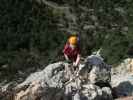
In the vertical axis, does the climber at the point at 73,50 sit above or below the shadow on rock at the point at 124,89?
above

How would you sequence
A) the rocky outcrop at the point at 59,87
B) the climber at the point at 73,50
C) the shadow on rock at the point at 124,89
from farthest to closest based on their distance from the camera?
1. the shadow on rock at the point at 124,89
2. the climber at the point at 73,50
3. the rocky outcrop at the point at 59,87

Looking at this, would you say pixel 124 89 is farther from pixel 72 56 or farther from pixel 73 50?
pixel 73 50

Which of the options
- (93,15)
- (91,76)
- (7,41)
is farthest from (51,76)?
(93,15)

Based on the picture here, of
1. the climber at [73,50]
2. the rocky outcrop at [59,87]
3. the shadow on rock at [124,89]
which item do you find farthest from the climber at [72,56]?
the shadow on rock at [124,89]

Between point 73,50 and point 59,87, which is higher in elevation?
point 73,50

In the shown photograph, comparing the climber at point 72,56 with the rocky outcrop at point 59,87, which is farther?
the climber at point 72,56

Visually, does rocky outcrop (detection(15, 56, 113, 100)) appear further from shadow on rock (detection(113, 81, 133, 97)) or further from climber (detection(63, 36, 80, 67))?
shadow on rock (detection(113, 81, 133, 97))

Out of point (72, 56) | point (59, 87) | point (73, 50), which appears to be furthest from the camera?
point (72, 56)

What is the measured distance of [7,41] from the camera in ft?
83.9

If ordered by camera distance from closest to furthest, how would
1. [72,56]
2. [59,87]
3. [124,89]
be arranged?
[59,87] < [72,56] < [124,89]

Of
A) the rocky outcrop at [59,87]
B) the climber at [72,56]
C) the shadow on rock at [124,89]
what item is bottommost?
the shadow on rock at [124,89]

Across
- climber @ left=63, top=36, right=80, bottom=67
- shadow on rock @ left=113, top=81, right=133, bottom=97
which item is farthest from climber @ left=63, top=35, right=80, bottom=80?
shadow on rock @ left=113, top=81, right=133, bottom=97

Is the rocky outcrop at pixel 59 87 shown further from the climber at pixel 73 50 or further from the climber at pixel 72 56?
the climber at pixel 73 50

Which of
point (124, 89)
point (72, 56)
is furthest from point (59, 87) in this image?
point (124, 89)
